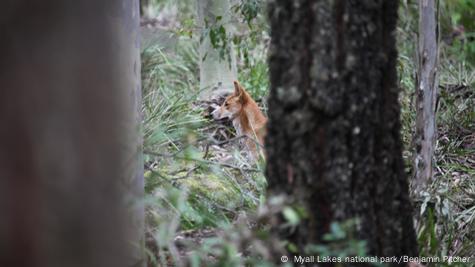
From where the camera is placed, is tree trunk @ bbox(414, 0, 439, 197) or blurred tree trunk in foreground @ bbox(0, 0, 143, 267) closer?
blurred tree trunk in foreground @ bbox(0, 0, 143, 267)

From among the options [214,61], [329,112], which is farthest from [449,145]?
[329,112]

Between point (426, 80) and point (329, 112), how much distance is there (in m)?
3.46

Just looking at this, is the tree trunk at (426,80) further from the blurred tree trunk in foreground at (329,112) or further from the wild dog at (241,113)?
the blurred tree trunk in foreground at (329,112)

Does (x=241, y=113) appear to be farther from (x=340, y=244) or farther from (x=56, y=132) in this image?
(x=56, y=132)

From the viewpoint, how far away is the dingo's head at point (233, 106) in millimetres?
9172

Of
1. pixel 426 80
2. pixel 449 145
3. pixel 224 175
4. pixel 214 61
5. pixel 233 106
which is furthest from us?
pixel 214 61

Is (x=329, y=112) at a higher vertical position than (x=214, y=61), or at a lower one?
A: lower

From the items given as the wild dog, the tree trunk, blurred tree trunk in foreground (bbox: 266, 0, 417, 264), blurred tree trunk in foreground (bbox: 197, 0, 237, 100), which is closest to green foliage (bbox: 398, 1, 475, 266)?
the tree trunk

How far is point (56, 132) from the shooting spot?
249 cm

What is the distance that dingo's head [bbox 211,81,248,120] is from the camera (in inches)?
361

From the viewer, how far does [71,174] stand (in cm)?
252

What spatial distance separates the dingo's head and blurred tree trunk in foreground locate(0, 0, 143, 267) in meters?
6.52

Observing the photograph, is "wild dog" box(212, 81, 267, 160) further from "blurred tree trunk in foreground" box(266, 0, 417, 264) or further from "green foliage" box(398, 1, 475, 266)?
"blurred tree trunk in foreground" box(266, 0, 417, 264)

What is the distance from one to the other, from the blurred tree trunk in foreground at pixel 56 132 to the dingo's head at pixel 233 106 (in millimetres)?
6521
